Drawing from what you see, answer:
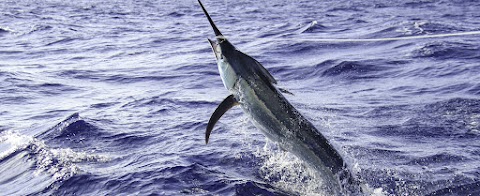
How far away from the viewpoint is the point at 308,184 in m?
6.13

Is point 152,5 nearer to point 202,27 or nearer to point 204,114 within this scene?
point 202,27

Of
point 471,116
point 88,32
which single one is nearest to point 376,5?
point 88,32

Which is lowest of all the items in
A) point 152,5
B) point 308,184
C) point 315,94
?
point 152,5

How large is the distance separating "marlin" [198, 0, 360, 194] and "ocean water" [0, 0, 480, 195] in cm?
36

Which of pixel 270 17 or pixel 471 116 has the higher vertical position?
pixel 471 116

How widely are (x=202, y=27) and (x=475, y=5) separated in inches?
441

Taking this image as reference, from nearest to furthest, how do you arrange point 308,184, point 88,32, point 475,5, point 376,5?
point 308,184
point 88,32
point 475,5
point 376,5

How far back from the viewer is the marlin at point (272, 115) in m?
5.24

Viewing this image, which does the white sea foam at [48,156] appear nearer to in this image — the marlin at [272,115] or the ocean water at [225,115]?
the ocean water at [225,115]

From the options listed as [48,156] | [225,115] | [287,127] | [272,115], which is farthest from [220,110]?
[225,115]

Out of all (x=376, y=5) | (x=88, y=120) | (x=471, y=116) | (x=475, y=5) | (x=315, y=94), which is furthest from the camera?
(x=376, y=5)

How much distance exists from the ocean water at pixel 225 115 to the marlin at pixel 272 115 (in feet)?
1.18

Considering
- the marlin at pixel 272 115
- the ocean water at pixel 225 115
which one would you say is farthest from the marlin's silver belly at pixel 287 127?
the ocean water at pixel 225 115

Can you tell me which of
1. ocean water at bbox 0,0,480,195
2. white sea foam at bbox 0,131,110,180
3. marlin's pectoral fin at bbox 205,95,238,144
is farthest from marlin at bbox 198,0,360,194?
white sea foam at bbox 0,131,110,180
